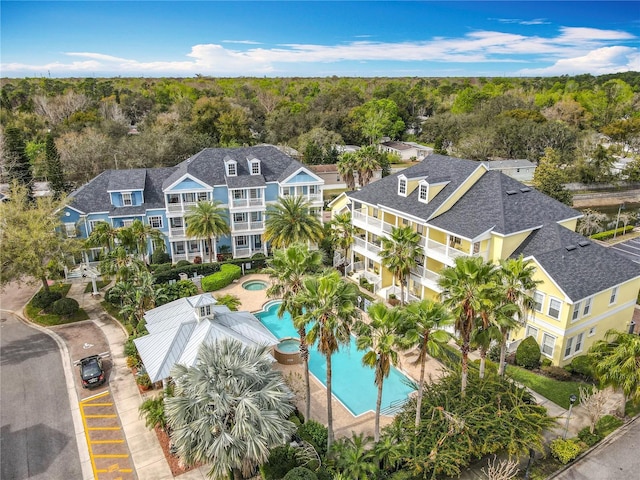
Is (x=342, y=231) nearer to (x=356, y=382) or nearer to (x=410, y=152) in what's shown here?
(x=356, y=382)

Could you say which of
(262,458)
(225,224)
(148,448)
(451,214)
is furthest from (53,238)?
(451,214)

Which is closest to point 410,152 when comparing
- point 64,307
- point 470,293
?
point 64,307

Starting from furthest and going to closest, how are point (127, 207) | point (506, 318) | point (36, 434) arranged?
point (127, 207), point (36, 434), point (506, 318)

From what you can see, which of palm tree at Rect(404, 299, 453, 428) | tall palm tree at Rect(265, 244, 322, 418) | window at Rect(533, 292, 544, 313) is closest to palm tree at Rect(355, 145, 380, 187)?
window at Rect(533, 292, 544, 313)

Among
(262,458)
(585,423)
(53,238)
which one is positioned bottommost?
(585,423)

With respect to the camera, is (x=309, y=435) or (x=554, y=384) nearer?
(x=309, y=435)

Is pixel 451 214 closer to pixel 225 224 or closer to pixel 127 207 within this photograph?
pixel 225 224
